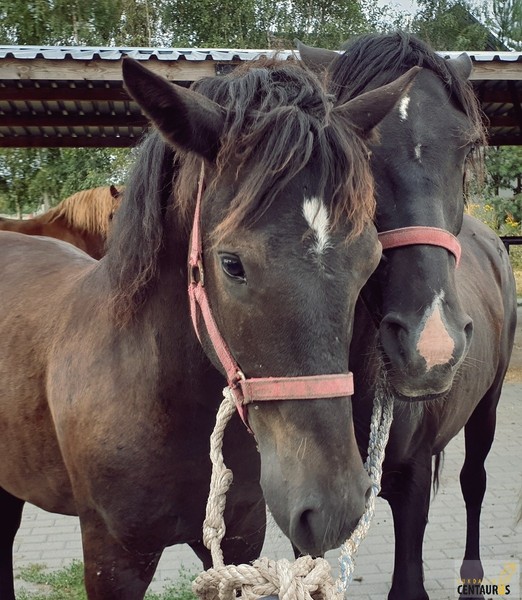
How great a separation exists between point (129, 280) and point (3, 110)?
5.82 metres

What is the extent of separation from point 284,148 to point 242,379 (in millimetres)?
502

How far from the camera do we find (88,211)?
233 inches

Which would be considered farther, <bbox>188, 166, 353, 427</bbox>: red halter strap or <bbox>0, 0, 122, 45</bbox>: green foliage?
<bbox>0, 0, 122, 45</bbox>: green foliage

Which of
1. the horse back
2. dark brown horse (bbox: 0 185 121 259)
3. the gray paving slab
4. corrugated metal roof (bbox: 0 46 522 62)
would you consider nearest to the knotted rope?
the horse back

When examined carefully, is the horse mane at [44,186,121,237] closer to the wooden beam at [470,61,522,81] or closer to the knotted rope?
the wooden beam at [470,61,522,81]

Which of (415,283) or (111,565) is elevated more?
(415,283)

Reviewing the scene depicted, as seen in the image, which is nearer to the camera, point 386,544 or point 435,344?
point 435,344

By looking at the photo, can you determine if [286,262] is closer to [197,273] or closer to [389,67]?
[197,273]

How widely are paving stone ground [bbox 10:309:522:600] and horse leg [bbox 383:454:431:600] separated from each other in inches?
34.0

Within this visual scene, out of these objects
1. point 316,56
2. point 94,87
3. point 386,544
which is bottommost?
point 386,544

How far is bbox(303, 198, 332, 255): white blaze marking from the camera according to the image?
1352 mm

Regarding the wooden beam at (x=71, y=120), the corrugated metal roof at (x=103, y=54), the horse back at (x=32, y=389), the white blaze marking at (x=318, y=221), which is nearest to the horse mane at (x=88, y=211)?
the corrugated metal roof at (x=103, y=54)

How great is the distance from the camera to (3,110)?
680 centimetres

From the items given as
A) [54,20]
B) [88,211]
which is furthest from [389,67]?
[54,20]
